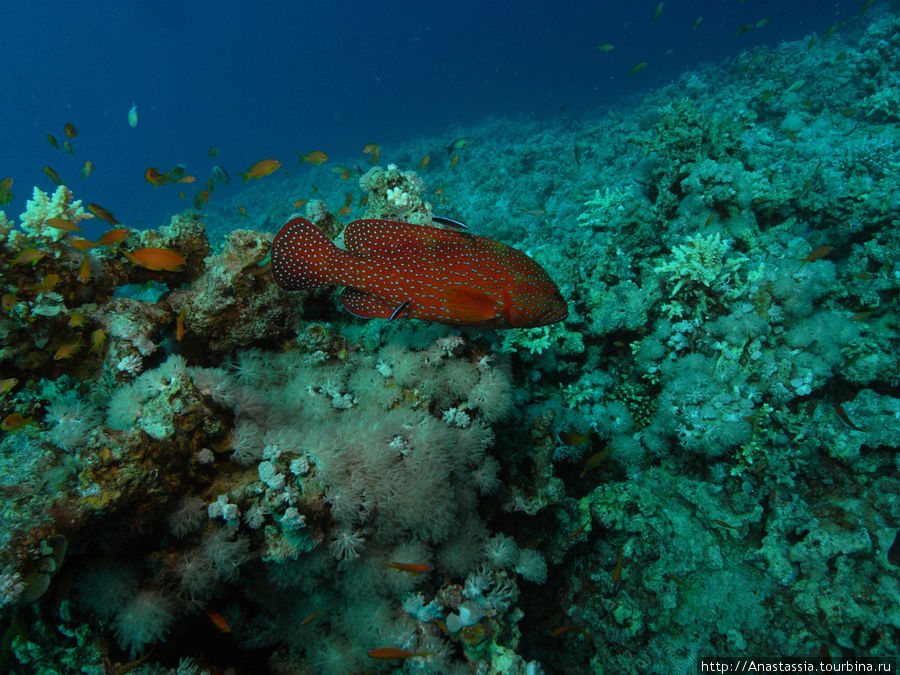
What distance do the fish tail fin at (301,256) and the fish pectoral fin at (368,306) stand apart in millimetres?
280

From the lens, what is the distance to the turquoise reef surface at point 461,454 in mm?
2633

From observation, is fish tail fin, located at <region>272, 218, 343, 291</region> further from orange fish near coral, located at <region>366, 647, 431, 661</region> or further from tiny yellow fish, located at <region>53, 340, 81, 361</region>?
orange fish near coral, located at <region>366, 647, 431, 661</region>

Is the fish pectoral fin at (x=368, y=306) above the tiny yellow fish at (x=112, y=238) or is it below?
below

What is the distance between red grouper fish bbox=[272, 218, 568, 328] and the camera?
131 inches

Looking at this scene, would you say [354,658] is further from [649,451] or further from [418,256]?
[649,451]

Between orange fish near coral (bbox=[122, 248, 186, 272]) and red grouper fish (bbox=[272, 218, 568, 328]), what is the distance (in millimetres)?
1162

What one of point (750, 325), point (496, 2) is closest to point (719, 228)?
point (750, 325)

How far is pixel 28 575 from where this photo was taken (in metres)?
2.14

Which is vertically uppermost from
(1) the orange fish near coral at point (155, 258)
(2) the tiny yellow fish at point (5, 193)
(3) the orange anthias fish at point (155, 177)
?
(2) the tiny yellow fish at point (5, 193)

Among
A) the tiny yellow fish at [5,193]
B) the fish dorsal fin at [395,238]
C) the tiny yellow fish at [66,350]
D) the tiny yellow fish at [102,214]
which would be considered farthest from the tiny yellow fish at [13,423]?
the tiny yellow fish at [5,193]

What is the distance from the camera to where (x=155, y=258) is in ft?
12.2

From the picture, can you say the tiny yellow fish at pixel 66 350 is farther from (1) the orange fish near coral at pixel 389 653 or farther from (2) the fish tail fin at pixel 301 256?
(1) the orange fish near coral at pixel 389 653

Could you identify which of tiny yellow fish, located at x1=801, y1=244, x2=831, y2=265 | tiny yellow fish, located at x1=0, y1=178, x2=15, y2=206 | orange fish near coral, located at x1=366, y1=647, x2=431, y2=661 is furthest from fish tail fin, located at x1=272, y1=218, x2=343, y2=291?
tiny yellow fish, located at x1=0, y1=178, x2=15, y2=206

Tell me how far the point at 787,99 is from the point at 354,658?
707 inches
